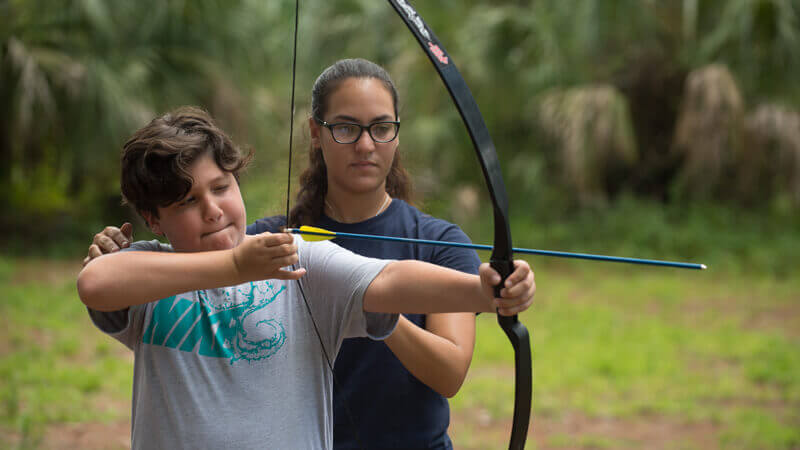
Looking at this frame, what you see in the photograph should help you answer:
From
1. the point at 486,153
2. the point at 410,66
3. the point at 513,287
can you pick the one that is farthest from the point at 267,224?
the point at 410,66

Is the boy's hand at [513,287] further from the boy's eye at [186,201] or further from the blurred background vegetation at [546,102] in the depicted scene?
the blurred background vegetation at [546,102]

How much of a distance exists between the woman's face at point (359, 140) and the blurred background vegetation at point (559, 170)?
A: 231 cm

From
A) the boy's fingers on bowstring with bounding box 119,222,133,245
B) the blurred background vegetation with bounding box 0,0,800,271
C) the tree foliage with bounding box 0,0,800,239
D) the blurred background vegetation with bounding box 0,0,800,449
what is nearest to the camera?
the boy's fingers on bowstring with bounding box 119,222,133,245

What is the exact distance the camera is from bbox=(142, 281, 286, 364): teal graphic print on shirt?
115cm

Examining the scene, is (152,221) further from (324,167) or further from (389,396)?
(389,396)

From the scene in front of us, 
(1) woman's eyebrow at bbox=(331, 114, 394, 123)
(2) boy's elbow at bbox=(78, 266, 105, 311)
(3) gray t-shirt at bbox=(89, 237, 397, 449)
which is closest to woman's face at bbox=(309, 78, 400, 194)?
(1) woman's eyebrow at bbox=(331, 114, 394, 123)

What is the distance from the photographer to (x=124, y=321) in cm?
115

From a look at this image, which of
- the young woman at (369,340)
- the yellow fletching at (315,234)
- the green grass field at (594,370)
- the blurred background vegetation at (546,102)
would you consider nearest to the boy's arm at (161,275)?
the yellow fletching at (315,234)

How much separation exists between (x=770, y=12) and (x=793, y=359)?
3505 mm

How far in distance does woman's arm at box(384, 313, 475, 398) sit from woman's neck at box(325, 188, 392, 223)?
0.78 feet

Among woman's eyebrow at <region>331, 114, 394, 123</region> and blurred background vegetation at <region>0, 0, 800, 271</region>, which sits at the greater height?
blurred background vegetation at <region>0, 0, 800, 271</region>

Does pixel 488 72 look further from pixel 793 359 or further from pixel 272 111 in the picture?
pixel 272 111

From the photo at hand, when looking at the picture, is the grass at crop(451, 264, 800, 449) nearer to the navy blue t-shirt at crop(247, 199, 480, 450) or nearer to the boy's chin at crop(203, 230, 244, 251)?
the navy blue t-shirt at crop(247, 199, 480, 450)

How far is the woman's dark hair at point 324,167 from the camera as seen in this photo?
1353 millimetres
